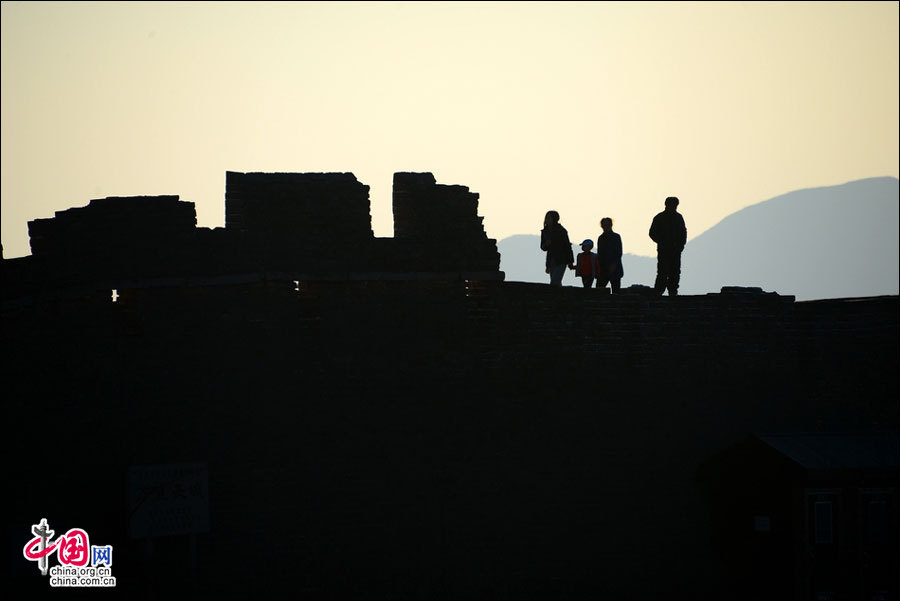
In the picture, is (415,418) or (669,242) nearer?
(415,418)

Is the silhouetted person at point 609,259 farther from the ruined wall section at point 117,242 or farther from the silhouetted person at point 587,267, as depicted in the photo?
the ruined wall section at point 117,242

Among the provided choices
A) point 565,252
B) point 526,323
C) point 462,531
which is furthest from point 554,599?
point 565,252

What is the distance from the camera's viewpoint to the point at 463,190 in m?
17.1

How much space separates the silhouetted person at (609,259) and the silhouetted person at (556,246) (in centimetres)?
40

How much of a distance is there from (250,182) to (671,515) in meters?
6.62

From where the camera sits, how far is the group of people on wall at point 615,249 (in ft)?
59.8

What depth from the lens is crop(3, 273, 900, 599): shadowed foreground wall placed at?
15.9 m

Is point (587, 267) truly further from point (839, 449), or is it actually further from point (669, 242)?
point (839, 449)

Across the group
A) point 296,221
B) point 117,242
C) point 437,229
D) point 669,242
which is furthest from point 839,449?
point 117,242

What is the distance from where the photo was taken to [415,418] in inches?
653

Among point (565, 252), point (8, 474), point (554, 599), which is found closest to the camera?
point (8, 474)

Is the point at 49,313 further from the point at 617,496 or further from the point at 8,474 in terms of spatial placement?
the point at 617,496

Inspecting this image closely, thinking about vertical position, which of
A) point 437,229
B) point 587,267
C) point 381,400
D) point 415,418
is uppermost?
point 437,229

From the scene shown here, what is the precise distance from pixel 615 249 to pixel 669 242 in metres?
0.71
